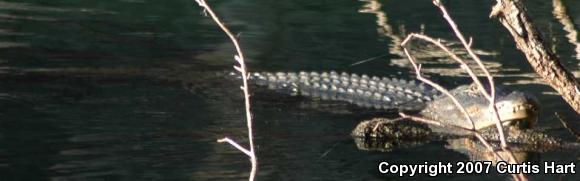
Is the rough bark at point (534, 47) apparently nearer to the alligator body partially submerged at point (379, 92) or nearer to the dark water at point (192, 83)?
the dark water at point (192, 83)

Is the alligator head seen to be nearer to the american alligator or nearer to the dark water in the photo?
the american alligator

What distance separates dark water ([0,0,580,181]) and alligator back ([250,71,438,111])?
0.33 m

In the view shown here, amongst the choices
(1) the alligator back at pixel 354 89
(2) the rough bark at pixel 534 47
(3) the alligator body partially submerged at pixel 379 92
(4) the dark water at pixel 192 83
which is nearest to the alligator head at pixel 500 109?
(3) the alligator body partially submerged at pixel 379 92

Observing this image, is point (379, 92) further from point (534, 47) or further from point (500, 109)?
point (534, 47)

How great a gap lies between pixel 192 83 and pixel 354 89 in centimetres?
108

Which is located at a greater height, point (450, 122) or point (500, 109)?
point (500, 109)

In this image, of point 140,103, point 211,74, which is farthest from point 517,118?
point 211,74

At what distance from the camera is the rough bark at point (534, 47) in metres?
2.65

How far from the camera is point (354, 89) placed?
7.65m

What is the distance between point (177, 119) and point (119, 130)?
0.48 metres

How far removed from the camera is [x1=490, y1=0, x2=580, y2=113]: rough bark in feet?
8.69

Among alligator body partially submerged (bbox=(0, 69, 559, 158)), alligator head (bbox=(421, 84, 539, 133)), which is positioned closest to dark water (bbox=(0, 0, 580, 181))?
alligator body partially submerged (bbox=(0, 69, 559, 158))

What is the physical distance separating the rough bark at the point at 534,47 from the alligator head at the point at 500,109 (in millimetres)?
2974

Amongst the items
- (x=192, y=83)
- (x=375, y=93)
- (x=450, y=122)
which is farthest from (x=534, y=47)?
(x=192, y=83)
